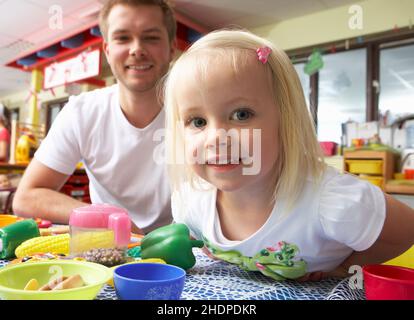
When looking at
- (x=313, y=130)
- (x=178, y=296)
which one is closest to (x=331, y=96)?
(x=313, y=130)

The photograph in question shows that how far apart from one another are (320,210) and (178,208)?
284mm

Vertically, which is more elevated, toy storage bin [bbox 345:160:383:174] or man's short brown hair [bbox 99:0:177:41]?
man's short brown hair [bbox 99:0:177:41]

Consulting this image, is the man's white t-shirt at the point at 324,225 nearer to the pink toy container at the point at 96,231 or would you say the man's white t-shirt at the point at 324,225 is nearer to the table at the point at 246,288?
the table at the point at 246,288

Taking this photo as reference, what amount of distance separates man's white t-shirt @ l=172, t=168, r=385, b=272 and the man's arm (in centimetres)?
56

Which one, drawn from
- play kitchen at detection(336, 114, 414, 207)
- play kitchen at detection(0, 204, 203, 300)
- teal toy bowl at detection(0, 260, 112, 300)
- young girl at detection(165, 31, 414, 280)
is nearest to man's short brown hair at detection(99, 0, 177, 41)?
young girl at detection(165, 31, 414, 280)

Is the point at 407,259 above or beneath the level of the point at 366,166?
beneath

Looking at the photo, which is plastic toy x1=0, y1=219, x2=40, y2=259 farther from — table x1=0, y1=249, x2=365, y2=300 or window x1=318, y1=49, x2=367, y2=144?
window x1=318, y1=49, x2=367, y2=144

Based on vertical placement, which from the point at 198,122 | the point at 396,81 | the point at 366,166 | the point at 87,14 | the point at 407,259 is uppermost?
the point at 87,14

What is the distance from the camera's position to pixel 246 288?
492mm

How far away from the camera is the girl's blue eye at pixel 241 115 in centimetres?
51

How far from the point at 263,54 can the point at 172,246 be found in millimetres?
314

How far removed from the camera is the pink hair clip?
1.76 ft

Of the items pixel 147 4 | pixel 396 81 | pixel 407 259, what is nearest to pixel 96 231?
pixel 407 259

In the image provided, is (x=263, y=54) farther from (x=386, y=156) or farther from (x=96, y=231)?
(x=386, y=156)
